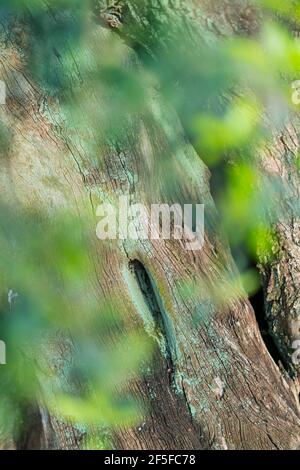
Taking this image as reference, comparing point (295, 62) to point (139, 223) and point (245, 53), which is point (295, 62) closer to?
point (245, 53)

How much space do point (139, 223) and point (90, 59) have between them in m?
0.73

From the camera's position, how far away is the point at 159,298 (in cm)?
276

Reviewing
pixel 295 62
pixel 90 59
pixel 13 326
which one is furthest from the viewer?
pixel 295 62

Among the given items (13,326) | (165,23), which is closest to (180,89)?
(165,23)

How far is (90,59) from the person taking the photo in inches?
116

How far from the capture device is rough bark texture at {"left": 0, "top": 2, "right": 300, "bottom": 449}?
2531 millimetres

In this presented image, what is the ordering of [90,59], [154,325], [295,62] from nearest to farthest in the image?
[154,325]
[90,59]
[295,62]

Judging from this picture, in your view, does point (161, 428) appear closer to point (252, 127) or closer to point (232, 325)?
point (232, 325)

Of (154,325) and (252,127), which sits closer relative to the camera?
(154,325)

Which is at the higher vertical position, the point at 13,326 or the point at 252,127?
the point at 252,127

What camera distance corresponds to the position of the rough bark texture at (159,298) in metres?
2.53

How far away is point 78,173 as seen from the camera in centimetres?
278
